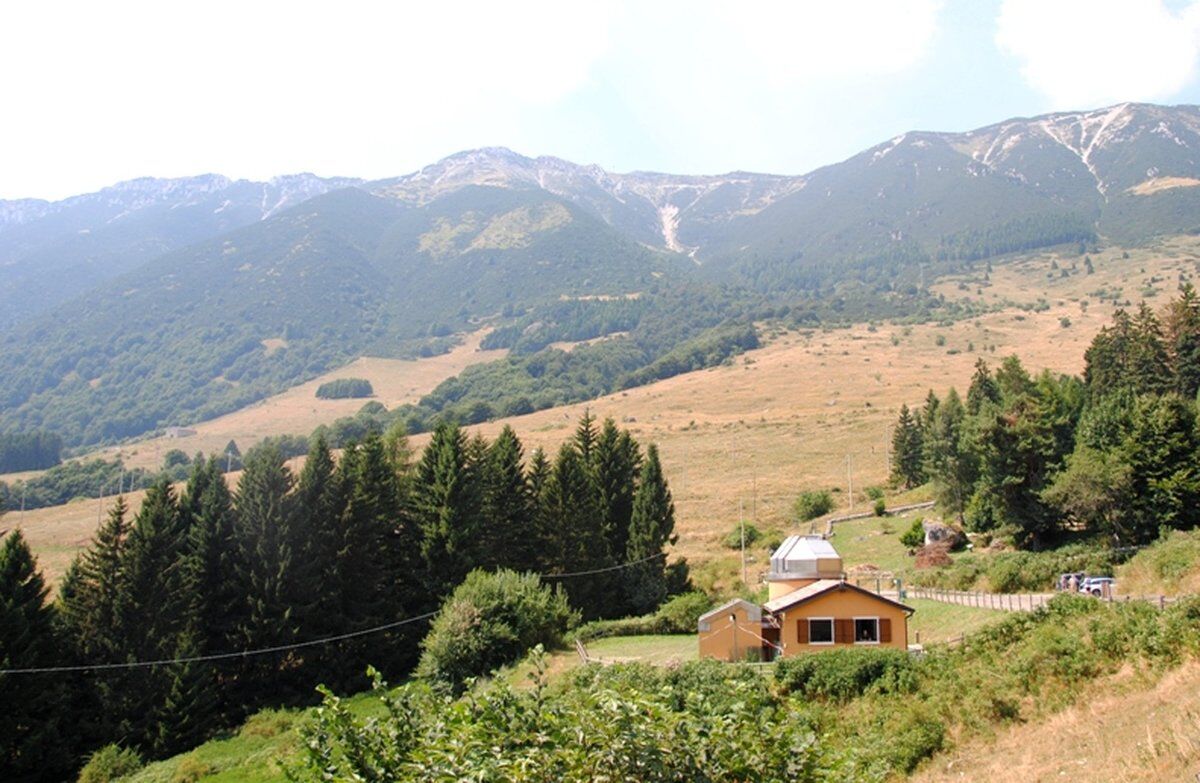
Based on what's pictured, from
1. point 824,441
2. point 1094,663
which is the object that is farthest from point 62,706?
point 824,441

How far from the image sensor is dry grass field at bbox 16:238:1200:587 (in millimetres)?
74750

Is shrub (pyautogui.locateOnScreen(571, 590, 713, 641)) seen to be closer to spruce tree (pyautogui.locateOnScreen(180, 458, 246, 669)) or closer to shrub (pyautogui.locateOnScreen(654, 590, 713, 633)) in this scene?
shrub (pyautogui.locateOnScreen(654, 590, 713, 633))

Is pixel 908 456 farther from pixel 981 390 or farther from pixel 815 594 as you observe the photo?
pixel 815 594

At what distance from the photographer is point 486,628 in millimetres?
38562

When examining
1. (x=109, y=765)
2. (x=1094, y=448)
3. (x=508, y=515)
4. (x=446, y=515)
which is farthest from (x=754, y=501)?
(x=109, y=765)

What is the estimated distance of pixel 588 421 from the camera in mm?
59281

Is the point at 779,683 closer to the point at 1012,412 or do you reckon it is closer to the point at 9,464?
the point at 1012,412

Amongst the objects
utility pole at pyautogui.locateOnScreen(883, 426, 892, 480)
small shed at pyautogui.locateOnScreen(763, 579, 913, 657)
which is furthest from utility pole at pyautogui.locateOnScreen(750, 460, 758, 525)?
small shed at pyautogui.locateOnScreen(763, 579, 913, 657)

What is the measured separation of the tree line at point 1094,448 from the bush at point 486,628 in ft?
86.5

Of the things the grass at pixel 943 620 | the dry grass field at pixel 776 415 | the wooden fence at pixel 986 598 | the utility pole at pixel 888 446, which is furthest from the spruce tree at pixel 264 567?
the utility pole at pixel 888 446

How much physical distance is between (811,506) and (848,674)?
147 ft

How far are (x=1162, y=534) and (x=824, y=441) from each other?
58256 millimetres

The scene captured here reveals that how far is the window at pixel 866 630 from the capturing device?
32.3 metres

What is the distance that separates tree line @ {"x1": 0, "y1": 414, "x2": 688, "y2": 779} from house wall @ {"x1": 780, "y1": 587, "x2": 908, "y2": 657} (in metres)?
18.1
